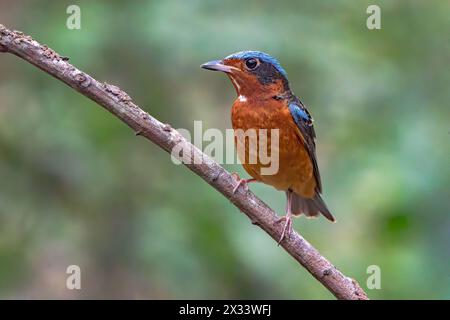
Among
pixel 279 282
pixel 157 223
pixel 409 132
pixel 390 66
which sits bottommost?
pixel 279 282

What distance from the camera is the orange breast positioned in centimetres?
466

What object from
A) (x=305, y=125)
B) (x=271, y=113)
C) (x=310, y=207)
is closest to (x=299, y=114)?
(x=305, y=125)

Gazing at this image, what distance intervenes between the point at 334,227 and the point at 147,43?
7.01ft

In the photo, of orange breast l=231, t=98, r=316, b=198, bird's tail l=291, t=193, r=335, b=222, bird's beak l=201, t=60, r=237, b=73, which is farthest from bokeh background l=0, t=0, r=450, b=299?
bird's beak l=201, t=60, r=237, b=73

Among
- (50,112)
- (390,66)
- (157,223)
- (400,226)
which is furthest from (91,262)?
(390,66)

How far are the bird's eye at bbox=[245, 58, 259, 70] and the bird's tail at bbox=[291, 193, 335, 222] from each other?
1.09 meters

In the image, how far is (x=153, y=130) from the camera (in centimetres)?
338

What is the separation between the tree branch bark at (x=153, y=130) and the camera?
3307 millimetres

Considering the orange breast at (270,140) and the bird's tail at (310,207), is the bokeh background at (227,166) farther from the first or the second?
the orange breast at (270,140)

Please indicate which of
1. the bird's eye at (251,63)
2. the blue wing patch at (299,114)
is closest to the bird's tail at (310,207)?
the blue wing patch at (299,114)

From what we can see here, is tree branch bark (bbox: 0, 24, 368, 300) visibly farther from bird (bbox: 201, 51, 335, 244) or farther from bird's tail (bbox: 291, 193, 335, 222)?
bird's tail (bbox: 291, 193, 335, 222)

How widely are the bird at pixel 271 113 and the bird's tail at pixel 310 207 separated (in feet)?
1.27

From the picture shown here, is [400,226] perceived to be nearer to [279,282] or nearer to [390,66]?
[279,282]

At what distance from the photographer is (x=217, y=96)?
6047 mm
